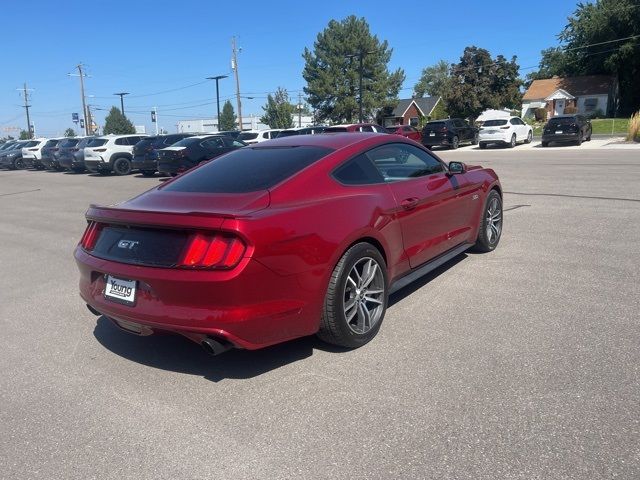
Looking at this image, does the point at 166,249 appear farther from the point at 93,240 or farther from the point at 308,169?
the point at 308,169

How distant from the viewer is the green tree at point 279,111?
82500mm

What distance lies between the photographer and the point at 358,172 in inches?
166

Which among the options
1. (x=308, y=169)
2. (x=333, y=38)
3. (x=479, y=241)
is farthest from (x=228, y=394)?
(x=333, y=38)

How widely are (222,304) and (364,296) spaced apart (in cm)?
124

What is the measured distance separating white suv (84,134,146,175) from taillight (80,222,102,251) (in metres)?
20.6

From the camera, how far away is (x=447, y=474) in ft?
8.16

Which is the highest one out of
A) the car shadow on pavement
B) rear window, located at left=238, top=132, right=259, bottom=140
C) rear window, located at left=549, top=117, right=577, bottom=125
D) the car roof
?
rear window, located at left=549, top=117, right=577, bottom=125

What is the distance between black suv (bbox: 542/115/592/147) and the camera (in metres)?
26.9

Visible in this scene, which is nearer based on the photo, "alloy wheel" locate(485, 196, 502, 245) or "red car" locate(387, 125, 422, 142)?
"alloy wheel" locate(485, 196, 502, 245)

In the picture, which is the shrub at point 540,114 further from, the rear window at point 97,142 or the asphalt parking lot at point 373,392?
the asphalt parking lot at point 373,392

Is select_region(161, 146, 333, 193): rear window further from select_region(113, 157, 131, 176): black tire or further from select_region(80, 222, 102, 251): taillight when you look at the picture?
select_region(113, 157, 131, 176): black tire

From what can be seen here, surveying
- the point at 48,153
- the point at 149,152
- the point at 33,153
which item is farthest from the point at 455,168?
the point at 33,153

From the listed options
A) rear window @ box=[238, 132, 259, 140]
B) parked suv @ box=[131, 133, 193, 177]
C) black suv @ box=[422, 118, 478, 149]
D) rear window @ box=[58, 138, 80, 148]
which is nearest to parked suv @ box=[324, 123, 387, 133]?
rear window @ box=[238, 132, 259, 140]

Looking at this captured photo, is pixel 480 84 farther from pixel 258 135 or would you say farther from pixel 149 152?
pixel 149 152
